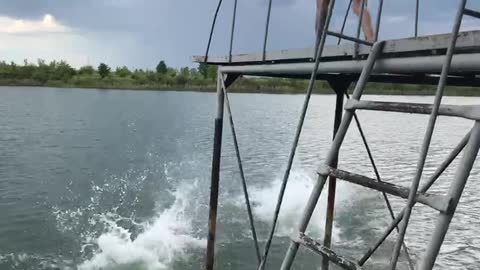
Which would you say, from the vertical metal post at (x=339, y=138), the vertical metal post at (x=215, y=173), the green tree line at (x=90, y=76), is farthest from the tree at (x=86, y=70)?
the vertical metal post at (x=339, y=138)

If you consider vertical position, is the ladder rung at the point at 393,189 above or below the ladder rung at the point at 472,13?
below

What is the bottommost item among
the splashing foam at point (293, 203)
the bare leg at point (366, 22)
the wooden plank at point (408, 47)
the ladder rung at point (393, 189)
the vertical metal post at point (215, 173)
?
the splashing foam at point (293, 203)

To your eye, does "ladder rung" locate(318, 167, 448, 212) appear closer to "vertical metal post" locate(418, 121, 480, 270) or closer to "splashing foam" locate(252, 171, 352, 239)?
"vertical metal post" locate(418, 121, 480, 270)

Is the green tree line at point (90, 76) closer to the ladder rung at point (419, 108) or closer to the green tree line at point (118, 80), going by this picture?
the green tree line at point (118, 80)

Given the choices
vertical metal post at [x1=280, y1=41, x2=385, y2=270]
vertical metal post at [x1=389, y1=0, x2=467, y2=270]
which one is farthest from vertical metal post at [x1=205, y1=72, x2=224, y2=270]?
vertical metal post at [x1=389, y1=0, x2=467, y2=270]

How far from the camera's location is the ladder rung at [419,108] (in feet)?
12.1

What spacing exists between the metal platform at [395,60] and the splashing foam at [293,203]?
8360mm

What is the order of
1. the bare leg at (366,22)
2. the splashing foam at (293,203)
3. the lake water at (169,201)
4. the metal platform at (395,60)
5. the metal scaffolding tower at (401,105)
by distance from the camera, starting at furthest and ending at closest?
1. the splashing foam at (293,203)
2. the lake water at (169,201)
3. the bare leg at (366,22)
4. the metal platform at (395,60)
5. the metal scaffolding tower at (401,105)

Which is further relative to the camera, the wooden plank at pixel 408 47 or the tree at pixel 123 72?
the tree at pixel 123 72

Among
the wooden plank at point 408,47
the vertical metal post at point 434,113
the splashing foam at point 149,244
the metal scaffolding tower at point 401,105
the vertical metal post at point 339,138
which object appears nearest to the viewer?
the vertical metal post at point 434,113

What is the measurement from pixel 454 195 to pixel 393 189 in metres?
0.52

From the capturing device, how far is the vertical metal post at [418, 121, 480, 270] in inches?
143

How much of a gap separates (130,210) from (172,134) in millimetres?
19666

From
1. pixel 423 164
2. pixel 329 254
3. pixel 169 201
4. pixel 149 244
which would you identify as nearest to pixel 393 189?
pixel 423 164
